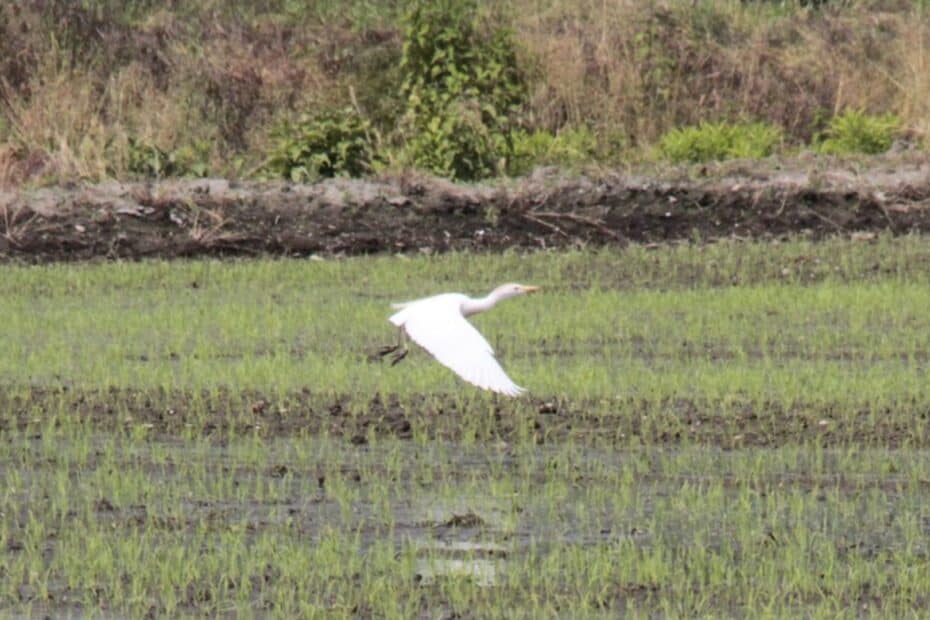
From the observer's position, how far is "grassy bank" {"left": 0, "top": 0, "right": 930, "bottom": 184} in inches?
902

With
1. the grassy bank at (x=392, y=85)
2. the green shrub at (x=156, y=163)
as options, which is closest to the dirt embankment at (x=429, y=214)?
the green shrub at (x=156, y=163)

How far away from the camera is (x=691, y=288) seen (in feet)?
57.1

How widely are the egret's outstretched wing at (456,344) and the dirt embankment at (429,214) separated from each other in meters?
8.54

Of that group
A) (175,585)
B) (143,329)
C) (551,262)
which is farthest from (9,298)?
(175,585)

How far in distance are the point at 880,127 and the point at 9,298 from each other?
35.1 feet

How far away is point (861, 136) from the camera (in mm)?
24484

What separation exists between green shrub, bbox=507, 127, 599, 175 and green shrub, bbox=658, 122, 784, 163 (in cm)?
79

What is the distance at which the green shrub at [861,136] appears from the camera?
24.4 m

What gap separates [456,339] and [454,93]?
40.5 feet

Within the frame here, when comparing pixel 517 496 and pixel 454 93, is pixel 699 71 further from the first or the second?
pixel 517 496

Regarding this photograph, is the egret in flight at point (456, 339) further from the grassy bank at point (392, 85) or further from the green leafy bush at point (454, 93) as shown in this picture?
the grassy bank at point (392, 85)

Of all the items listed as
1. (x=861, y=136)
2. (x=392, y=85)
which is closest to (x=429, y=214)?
(x=392, y=85)

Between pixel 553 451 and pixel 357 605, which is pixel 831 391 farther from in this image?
pixel 357 605

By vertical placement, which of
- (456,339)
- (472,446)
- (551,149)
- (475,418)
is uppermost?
(456,339)
